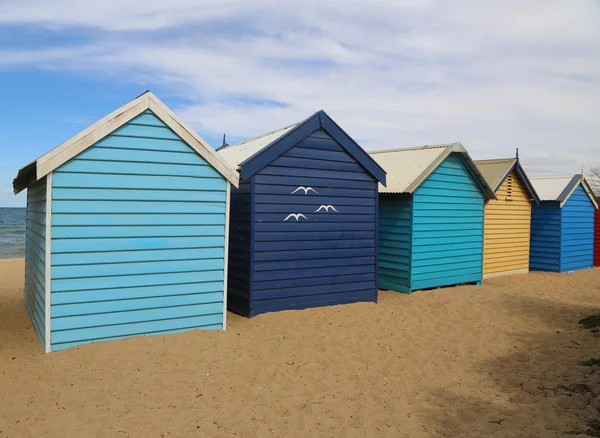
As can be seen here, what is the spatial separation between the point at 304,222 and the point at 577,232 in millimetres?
14349

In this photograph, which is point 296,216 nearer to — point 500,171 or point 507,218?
point 500,171

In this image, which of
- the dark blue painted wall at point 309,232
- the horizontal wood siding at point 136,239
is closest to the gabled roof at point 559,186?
the dark blue painted wall at point 309,232

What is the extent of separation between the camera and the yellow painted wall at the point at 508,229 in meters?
16.2

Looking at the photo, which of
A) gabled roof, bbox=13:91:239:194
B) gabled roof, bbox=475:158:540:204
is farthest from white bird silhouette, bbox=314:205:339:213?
gabled roof, bbox=475:158:540:204

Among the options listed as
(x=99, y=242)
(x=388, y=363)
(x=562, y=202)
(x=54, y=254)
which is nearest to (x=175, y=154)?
(x=99, y=242)

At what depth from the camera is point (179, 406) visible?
5.76 m

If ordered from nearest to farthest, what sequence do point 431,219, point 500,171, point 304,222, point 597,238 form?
point 304,222, point 431,219, point 500,171, point 597,238

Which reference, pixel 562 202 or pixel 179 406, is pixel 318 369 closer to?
pixel 179 406

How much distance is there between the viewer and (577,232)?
19.4m

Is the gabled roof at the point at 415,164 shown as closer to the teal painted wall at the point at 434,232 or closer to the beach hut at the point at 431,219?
the beach hut at the point at 431,219

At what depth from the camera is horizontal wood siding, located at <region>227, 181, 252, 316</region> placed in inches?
382

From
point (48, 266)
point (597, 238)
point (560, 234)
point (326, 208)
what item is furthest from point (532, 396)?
point (597, 238)

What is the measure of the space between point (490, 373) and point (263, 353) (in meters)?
3.48

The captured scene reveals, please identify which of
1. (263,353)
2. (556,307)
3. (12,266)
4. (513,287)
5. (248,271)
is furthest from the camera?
(12,266)
